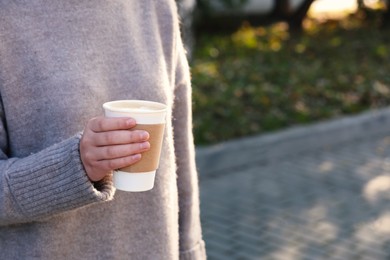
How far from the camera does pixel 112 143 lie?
4.88 ft

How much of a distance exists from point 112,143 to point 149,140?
0.23ft

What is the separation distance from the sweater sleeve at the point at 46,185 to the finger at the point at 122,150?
9 centimetres

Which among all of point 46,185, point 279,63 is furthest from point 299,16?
point 46,185

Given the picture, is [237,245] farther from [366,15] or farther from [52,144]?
[366,15]

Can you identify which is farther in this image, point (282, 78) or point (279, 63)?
point (279, 63)

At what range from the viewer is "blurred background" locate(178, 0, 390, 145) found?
812cm

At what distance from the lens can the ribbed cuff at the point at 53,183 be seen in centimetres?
157

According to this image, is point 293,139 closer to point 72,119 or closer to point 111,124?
point 72,119

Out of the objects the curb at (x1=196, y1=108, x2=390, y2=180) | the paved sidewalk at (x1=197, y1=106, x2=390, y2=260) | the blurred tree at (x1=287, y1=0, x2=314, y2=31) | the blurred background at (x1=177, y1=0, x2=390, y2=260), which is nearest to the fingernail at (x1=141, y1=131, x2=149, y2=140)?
the blurred background at (x1=177, y1=0, x2=390, y2=260)

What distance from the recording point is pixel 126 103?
1600mm

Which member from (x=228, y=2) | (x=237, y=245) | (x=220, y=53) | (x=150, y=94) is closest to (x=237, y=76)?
(x=220, y=53)

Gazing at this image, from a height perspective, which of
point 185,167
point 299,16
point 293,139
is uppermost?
point 185,167

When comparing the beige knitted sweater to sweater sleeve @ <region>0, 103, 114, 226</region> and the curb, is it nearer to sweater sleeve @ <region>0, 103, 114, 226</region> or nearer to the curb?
sweater sleeve @ <region>0, 103, 114, 226</region>

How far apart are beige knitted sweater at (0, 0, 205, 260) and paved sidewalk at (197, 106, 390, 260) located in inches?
135
